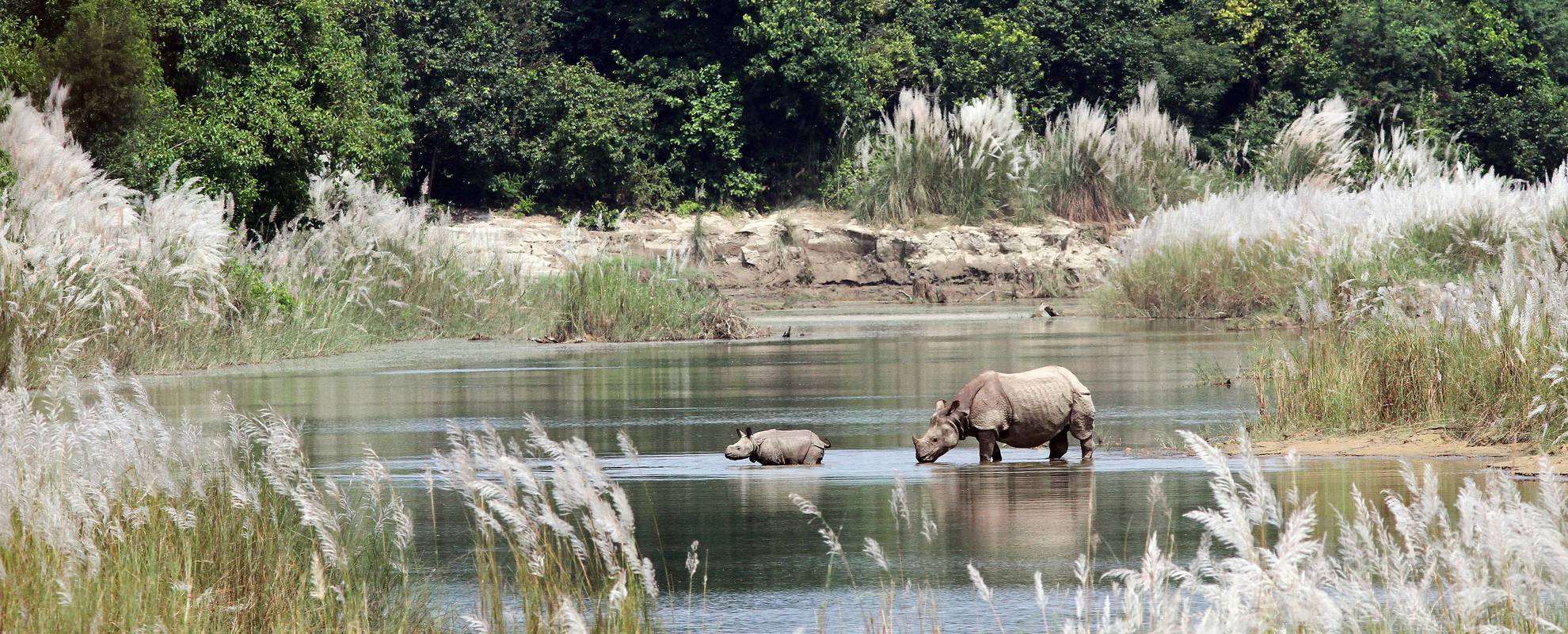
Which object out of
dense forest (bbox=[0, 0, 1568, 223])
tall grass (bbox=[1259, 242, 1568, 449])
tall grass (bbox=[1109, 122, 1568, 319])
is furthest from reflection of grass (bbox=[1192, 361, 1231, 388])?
dense forest (bbox=[0, 0, 1568, 223])

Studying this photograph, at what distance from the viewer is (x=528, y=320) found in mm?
26375

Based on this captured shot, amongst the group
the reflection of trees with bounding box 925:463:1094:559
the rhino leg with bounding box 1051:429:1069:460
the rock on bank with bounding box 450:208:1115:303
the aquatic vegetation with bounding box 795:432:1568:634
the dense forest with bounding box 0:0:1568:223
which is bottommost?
the reflection of trees with bounding box 925:463:1094:559

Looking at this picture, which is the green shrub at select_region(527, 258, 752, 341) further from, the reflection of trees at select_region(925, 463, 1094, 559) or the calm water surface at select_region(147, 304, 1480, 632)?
the reflection of trees at select_region(925, 463, 1094, 559)

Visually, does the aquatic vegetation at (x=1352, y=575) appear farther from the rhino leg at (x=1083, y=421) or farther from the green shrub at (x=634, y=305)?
the green shrub at (x=634, y=305)

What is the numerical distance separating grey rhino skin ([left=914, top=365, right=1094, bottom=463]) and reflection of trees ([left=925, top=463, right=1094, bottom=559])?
21 centimetres

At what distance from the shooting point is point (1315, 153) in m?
39.7

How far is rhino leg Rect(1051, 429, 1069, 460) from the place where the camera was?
1107 cm

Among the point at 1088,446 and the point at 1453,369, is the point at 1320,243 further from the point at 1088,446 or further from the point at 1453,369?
the point at 1088,446

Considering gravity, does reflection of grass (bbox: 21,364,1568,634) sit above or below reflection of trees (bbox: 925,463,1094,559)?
above

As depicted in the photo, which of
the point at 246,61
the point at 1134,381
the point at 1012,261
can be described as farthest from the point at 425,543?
the point at 1012,261

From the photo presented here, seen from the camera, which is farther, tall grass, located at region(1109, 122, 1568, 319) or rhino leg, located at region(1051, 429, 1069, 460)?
tall grass, located at region(1109, 122, 1568, 319)

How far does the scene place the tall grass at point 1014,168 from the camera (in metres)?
39.9

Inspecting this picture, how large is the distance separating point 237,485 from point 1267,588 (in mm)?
3119

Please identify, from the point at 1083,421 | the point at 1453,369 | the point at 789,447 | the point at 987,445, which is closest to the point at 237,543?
the point at 789,447
